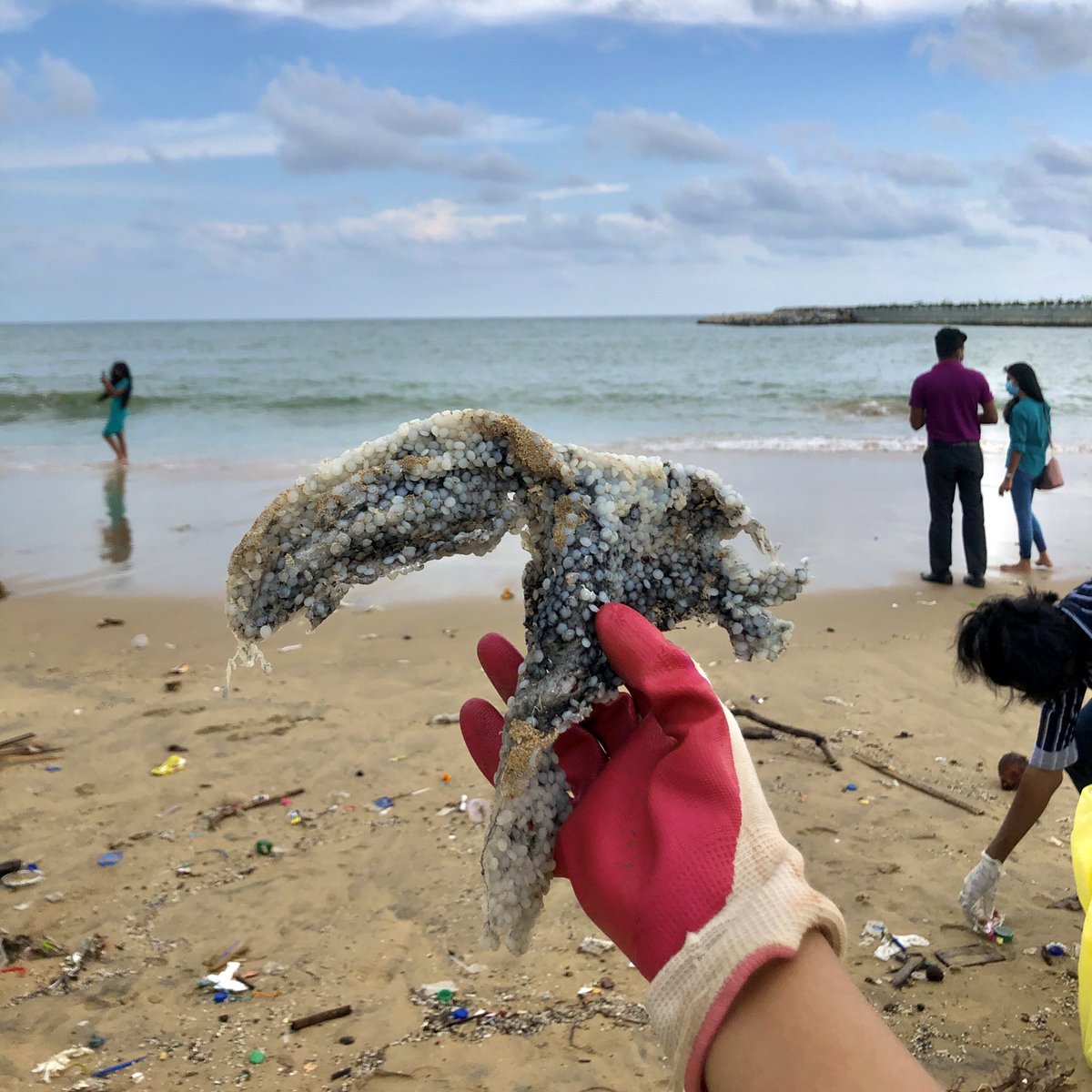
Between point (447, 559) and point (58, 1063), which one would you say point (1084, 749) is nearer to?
point (58, 1063)

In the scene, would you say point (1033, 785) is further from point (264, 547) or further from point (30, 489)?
point (30, 489)

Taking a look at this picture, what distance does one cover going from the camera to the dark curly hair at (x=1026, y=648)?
3176mm

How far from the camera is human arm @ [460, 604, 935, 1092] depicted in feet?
4.72

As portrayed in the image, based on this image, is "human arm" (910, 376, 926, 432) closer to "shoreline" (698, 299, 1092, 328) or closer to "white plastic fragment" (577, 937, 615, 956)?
"white plastic fragment" (577, 937, 615, 956)

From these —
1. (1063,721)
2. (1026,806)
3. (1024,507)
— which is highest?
(1024,507)

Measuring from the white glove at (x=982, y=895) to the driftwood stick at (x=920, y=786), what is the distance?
0.90 m

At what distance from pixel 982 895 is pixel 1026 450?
6105 millimetres

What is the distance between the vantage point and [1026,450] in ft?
28.3

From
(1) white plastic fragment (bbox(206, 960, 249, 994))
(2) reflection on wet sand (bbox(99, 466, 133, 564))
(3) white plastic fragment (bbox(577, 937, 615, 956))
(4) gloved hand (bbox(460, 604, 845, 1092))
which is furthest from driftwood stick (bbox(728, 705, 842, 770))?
(2) reflection on wet sand (bbox(99, 466, 133, 564))

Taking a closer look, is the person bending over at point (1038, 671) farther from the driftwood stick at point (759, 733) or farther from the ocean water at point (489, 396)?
the ocean water at point (489, 396)

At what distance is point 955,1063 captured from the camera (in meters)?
2.98

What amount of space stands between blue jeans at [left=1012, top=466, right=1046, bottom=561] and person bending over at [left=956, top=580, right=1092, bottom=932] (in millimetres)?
5625

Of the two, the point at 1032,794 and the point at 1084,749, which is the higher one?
the point at 1084,749

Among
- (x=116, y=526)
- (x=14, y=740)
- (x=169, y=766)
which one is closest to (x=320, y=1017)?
(x=169, y=766)
